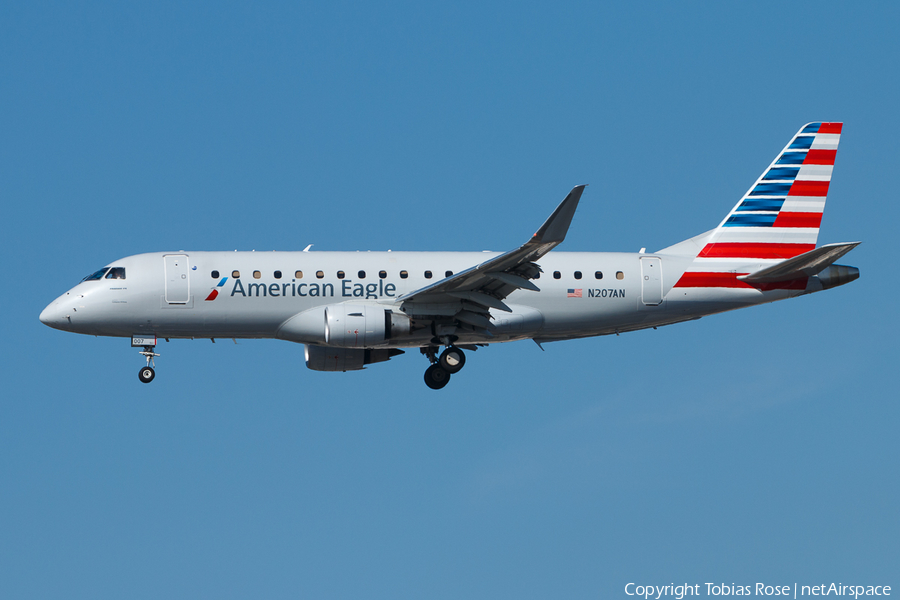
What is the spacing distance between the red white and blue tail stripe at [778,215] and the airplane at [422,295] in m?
0.08

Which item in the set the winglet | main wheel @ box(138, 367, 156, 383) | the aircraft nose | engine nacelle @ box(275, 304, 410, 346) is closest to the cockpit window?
the aircraft nose

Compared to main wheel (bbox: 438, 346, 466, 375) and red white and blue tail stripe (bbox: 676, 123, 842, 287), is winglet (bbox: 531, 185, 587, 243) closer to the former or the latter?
main wheel (bbox: 438, 346, 466, 375)

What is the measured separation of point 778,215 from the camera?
38344 millimetres

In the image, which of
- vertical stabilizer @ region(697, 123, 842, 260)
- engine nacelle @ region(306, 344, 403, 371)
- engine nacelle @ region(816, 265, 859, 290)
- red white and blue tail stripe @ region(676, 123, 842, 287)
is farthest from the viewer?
vertical stabilizer @ region(697, 123, 842, 260)

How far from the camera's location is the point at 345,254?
3550 cm

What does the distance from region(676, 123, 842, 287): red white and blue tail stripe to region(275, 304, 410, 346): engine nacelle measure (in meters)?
9.43

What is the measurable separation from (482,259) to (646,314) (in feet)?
18.1

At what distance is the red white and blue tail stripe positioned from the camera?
121 ft

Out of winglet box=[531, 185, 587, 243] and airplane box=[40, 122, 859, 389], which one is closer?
winglet box=[531, 185, 587, 243]

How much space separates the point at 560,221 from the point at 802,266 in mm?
10101

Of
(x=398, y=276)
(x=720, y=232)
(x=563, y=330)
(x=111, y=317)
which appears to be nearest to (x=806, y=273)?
(x=720, y=232)

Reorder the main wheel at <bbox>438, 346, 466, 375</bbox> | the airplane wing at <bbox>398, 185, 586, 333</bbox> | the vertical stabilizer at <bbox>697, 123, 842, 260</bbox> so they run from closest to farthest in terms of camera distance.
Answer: the airplane wing at <bbox>398, 185, 586, 333</bbox>, the main wheel at <bbox>438, 346, 466, 375</bbox>, the vertical stabilizer at <bbox>697, 123, 842, 260</bbox>

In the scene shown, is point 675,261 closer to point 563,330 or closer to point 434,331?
point 563,330

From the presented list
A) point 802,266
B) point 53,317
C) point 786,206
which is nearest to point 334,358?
point 53,317
